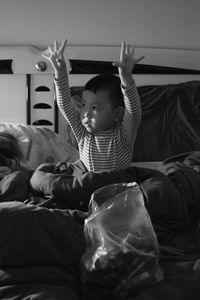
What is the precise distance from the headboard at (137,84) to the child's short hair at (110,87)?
645mm

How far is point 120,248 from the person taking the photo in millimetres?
852

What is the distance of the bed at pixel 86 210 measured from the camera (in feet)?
2.71

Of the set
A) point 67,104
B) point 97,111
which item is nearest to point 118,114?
point 97,111

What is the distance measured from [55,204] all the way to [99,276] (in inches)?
14.1

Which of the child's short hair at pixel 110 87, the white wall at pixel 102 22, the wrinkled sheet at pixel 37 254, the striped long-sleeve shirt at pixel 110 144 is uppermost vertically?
the white wall at pixel 102 22

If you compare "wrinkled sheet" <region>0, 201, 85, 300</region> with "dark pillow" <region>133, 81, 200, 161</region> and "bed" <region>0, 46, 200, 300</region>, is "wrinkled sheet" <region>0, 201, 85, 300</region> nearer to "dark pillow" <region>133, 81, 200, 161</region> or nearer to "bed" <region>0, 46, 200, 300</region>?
"bed" <region>0, 46, 200, 300</region>

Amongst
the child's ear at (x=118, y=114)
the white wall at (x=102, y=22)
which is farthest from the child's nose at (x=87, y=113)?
the white wall at (x=102, y=22)

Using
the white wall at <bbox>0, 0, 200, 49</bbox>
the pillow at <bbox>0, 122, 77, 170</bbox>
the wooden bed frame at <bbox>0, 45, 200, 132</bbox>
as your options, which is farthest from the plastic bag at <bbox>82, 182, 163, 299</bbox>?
the white wall at <bbox>0, 0, 200, 49</bbox>

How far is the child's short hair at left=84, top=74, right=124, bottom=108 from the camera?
4.83 feet

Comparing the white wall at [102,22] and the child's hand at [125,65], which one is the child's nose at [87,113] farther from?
the white wall at [102,22]

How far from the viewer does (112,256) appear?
2.75ft

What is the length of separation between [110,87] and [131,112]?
5.4 inches

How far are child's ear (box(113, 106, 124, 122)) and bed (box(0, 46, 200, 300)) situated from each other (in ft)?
0.88

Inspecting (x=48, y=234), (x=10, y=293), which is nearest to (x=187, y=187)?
(x=48, y=234)
